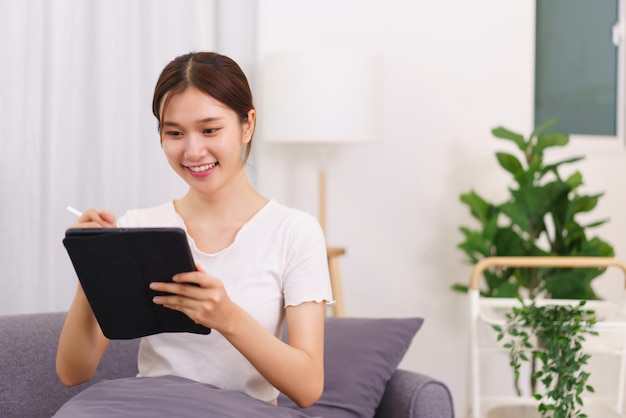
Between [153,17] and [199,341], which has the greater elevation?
[153,17]

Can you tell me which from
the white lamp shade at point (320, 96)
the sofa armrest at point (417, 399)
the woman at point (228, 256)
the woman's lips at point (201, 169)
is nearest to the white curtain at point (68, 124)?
the white lamp shade at point (320, 96)

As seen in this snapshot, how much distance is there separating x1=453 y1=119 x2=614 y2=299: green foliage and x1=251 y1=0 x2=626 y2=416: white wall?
0.24m

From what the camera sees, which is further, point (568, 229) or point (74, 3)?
point (568, 229)

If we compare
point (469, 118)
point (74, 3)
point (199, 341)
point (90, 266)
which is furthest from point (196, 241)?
point (469, 118)

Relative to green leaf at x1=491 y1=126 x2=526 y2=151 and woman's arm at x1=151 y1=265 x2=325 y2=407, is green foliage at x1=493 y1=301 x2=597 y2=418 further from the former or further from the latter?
green leaf at x1=491 y1=126 x2=526 y2=151

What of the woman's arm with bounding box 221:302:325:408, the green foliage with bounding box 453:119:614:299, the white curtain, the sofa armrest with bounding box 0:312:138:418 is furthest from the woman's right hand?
the green foliage with bounding box 453:119:614:299

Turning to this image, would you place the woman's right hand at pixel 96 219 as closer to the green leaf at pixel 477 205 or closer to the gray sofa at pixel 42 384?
the gray sofa at pixel 42 384

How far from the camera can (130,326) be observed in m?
1.50

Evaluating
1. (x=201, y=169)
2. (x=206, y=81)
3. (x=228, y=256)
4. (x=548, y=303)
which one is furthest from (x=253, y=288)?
(x=548, y=303)

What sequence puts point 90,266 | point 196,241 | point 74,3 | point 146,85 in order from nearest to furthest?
point 90,266 < point 196,241 < point 74,3 < point 146,85

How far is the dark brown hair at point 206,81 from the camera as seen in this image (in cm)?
158

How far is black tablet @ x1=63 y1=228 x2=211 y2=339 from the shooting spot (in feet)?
4.42

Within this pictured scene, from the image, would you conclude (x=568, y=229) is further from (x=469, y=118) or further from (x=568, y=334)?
(x=568, y=334)

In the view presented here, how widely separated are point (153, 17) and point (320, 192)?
857 millimetres
